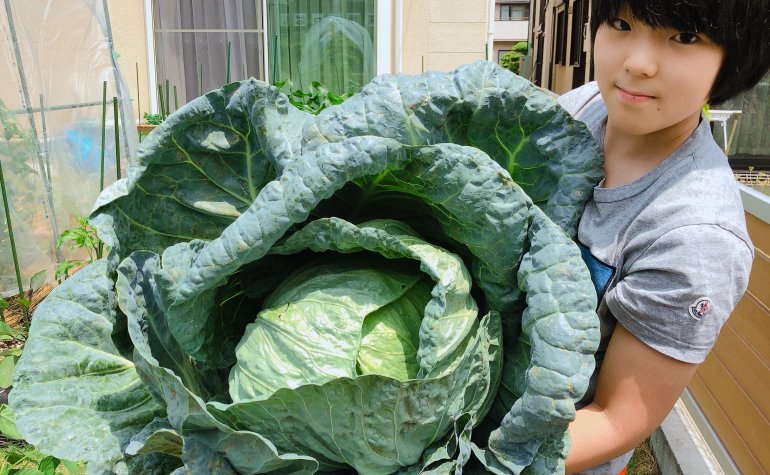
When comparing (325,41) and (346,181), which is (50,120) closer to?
(325,41)

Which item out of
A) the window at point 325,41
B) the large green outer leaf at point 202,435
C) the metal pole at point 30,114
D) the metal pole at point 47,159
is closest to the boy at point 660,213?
the large green outer leaf at point 202,435

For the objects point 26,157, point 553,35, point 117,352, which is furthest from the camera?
point 553,35

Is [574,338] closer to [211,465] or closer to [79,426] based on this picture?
[211,465]

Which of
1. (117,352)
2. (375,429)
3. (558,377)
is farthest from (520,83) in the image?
(117,352)

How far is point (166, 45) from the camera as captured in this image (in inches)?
259

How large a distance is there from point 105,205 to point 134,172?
0.30 feet

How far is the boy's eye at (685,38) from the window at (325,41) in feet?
17.7

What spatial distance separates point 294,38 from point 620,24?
5711 millimetres

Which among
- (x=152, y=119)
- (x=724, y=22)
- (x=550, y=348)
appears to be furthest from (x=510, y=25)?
(x=550, y=348)

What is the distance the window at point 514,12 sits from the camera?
64.0 meters

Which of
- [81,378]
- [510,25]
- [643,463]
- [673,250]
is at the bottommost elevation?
[643,463]

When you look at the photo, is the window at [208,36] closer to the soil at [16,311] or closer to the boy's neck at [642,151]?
the soil at [16,311]

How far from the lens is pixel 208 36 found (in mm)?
6641

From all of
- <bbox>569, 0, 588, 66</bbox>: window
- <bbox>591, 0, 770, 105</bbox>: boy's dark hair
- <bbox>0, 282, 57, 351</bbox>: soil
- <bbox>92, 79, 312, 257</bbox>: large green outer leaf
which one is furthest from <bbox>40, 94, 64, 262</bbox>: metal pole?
<bbox>569, 0, 588, 66</bbox>: window
